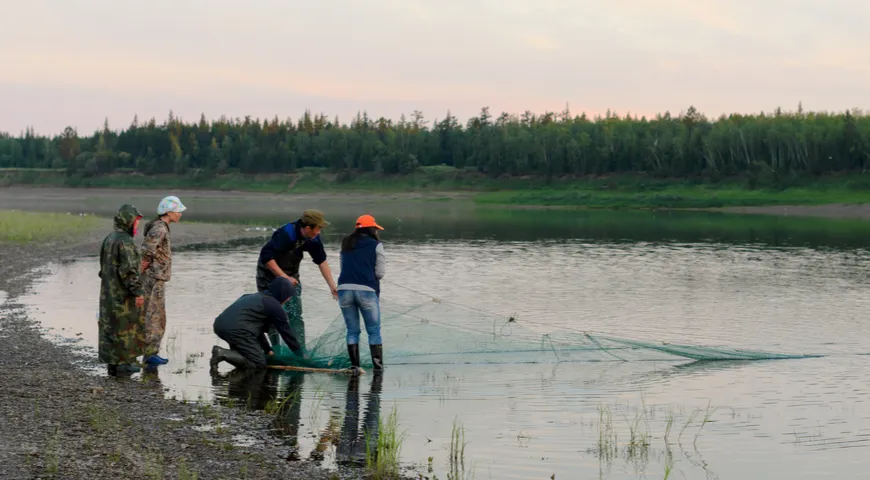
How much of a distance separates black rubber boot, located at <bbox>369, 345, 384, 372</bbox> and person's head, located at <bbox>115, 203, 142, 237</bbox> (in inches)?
130

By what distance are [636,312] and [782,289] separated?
6.48 metres

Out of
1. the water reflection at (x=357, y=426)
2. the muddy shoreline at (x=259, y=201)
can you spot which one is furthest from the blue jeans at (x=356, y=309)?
the muddy shoreline at (x=259, y=201)

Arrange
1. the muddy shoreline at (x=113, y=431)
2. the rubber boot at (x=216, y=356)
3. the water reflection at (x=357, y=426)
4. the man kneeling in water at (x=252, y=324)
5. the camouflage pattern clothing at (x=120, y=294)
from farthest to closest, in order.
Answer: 1. the rubber boot at (x=216, y=356)
2. the man kneeling in water at (x=252, y=324)
3. the camouflage pattern clothing at (x=120, y=294)
4. the water reflection at (x=357, y=426)
5. the muddy shoreline at (x=113, y=431)

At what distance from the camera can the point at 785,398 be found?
1278cm

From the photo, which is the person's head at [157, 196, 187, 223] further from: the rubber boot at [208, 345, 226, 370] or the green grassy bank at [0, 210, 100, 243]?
the green grassy bank at [0, 210, 100, 243]

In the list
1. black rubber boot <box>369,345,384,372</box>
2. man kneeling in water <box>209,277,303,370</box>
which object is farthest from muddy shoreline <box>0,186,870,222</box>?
man kneeling in water <box>209,277,303,370</box>

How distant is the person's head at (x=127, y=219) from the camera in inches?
498

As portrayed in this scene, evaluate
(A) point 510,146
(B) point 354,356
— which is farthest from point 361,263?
(A) point 510,146

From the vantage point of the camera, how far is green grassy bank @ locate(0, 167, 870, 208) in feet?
332

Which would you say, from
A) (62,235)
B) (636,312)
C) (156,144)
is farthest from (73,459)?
(156,144)

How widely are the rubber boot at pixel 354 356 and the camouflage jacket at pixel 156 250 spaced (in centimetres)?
247

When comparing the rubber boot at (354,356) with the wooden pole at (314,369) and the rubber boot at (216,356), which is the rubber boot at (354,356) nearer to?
the wooden pole at (314,369)

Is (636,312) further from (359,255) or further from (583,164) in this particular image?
(583,164)

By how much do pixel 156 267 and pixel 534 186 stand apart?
110 m
